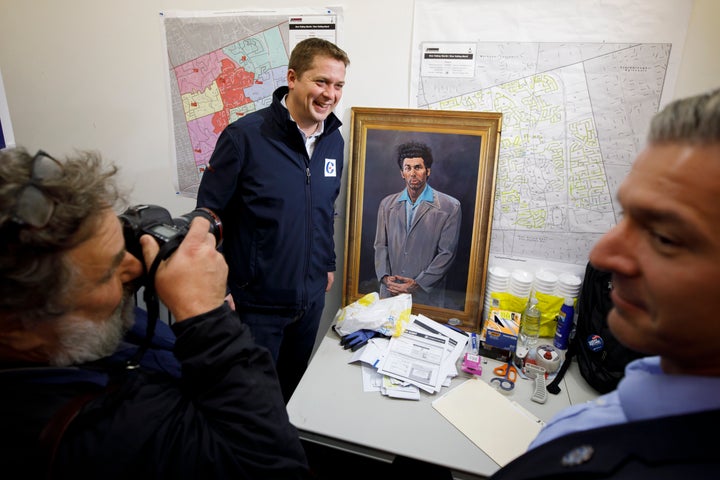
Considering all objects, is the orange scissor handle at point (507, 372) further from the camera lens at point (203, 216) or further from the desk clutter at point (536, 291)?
the camera lens at point (203, 216)

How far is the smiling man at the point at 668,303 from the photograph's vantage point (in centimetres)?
41

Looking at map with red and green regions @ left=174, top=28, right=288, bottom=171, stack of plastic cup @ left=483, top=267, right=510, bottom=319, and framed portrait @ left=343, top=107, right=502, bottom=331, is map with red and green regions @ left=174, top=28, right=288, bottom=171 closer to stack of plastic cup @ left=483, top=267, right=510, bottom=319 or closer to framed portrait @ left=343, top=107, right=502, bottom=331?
framed portrait @ left=343, top=107, right=502, bottom=331

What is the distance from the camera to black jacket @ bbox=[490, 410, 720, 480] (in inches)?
15.8

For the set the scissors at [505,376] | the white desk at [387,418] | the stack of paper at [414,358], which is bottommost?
the white desk at [387,418]

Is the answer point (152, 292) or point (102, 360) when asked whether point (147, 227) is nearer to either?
point (152, 292)

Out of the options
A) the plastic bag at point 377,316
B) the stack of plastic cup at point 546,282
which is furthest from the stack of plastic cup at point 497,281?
the plastic bag at point 377,316

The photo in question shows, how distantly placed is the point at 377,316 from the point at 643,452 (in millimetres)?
1222

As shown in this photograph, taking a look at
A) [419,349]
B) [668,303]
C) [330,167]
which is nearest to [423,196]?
[330,167]

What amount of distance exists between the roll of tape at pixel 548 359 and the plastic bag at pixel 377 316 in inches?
21.0

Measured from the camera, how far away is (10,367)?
2.08 feet

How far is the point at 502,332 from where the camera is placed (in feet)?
4.91

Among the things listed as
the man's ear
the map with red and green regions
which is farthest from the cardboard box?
the map with red and green regions

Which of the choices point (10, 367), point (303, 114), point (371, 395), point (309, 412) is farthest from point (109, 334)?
point (303, 114)

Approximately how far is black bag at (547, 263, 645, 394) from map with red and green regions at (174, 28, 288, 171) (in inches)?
63.7
